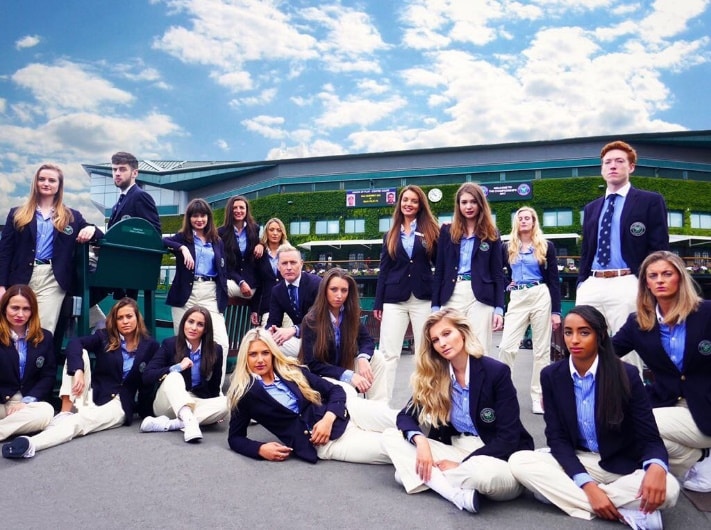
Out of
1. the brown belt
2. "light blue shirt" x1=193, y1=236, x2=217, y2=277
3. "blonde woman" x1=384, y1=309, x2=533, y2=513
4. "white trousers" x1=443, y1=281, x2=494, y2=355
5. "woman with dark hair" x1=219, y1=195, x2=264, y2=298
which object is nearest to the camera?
"blonde woman" x1=384, y1=309, x2=533, y2=513

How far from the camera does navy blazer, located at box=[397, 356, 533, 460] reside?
2961mm

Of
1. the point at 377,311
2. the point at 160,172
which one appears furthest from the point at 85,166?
the point at 377,311

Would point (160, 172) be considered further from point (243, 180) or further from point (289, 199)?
point (289, 199)

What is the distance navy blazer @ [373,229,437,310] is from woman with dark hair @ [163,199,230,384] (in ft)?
5.16

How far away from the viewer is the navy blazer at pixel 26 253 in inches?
188

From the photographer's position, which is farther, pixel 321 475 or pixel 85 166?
pixel 85 166

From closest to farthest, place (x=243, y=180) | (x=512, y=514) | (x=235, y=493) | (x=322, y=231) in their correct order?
(x=512, y=514)
(x=235, y=493)
(x=322, y=231)
(x=243, y=180)

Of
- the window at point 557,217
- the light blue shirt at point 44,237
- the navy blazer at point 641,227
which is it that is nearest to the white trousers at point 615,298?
the navy blazer at point 641,227

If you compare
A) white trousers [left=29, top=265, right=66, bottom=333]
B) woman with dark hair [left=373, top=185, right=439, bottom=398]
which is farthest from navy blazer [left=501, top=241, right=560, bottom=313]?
white trousers [left=29, top=265, right=66, bottom=333]

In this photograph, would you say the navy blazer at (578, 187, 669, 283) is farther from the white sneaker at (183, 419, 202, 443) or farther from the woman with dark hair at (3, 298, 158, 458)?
the woman with dark hair at (3, 298, 158, 458)

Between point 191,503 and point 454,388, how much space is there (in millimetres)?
1460

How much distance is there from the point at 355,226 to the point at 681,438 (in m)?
35.6

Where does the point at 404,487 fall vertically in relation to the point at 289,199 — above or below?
below

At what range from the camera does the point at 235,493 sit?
301 centimetres
